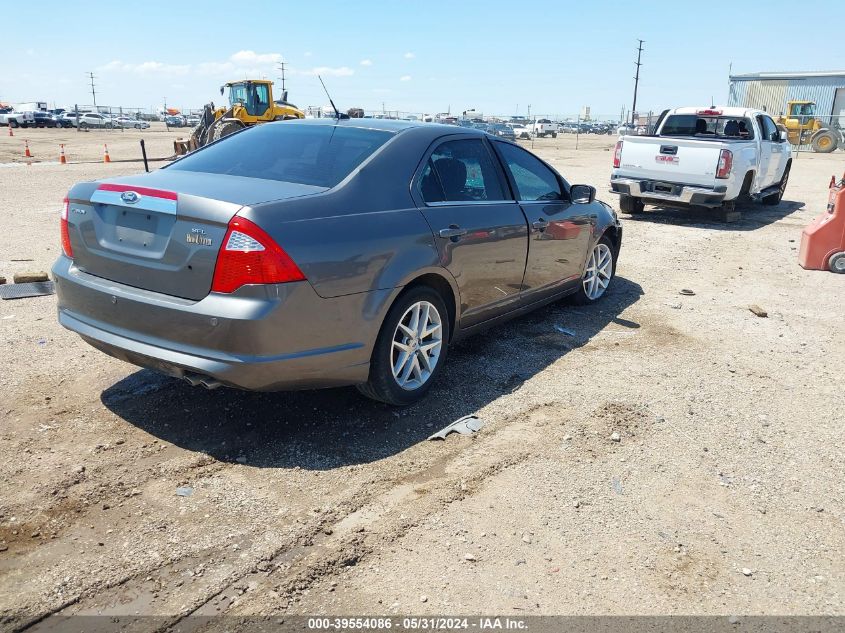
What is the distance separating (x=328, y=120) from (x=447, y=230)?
1220 millimetres

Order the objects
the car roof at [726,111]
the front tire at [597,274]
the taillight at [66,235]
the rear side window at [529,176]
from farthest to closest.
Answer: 1. the car roof at [726,111]
2. the front tire at [597,274]
3. the rear side window at [529,176]
4. the taillight at [66,235]

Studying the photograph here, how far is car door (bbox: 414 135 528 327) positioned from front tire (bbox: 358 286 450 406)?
0.27 meters

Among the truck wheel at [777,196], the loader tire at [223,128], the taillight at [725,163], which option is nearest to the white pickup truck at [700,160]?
the taillight at [725,163]

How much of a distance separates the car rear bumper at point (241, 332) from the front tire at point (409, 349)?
5.9 inches

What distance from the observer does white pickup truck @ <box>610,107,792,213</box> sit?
11391 millimetres

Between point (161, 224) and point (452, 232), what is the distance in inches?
68.2

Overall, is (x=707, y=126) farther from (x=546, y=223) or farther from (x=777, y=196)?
(x=546, y=223)

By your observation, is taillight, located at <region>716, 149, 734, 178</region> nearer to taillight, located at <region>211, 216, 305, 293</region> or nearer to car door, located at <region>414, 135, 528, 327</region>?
car door, located at <region>414, 135, 528, 327</region>

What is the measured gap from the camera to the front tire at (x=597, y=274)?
6.53 metres

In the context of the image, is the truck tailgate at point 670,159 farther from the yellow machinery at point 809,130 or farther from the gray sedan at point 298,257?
the yellow machinery at point 809,130

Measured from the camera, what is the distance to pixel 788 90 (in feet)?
157

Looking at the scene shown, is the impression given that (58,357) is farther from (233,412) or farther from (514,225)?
(514,225)

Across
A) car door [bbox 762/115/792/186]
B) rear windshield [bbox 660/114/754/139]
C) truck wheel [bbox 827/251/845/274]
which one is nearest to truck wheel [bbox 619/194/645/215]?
rear windshield [bbox 660/114/754/139]

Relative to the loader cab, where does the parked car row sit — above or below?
below
